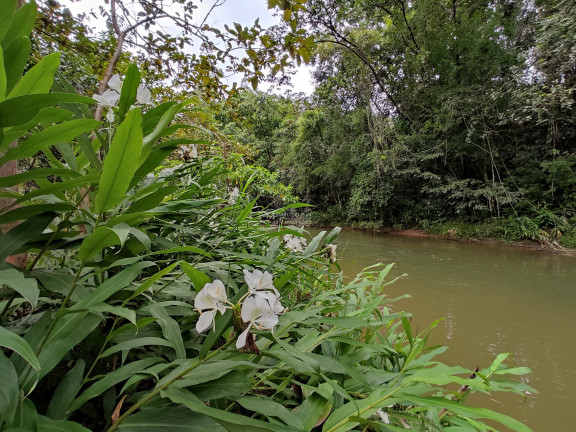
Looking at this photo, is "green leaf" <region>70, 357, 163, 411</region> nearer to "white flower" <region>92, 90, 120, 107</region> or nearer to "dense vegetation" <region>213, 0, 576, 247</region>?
"white flower" <region>92, 90, 120, 107</region>

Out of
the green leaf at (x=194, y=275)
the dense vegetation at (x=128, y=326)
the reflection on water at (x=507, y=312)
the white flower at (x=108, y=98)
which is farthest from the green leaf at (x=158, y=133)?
the reflection on water at (x=507, y=312)

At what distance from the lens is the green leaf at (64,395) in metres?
0.31

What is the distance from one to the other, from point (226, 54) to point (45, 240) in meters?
1.46

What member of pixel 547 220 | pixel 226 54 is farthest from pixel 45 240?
pixel 547 220

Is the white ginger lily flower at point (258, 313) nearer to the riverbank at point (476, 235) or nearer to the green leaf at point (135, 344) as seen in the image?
the green leaf at point (135, 344)

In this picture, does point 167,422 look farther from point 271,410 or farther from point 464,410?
point 464,410

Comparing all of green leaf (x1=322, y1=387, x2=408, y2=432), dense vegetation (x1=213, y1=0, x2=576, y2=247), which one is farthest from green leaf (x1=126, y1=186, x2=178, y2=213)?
dense vegetation (x1=213, y1=0, x2=576, y2=247)

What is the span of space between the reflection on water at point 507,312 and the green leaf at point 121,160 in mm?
692

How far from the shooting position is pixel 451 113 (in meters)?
6.72

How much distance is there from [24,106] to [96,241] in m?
0.17

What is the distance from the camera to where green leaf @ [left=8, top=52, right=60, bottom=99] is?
1.16ft

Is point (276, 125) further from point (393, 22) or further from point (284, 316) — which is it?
point (284, 316)

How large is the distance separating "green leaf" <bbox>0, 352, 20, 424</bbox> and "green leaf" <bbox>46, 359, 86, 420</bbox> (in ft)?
0.27

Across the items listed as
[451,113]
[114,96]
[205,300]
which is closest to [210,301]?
[205,300]
